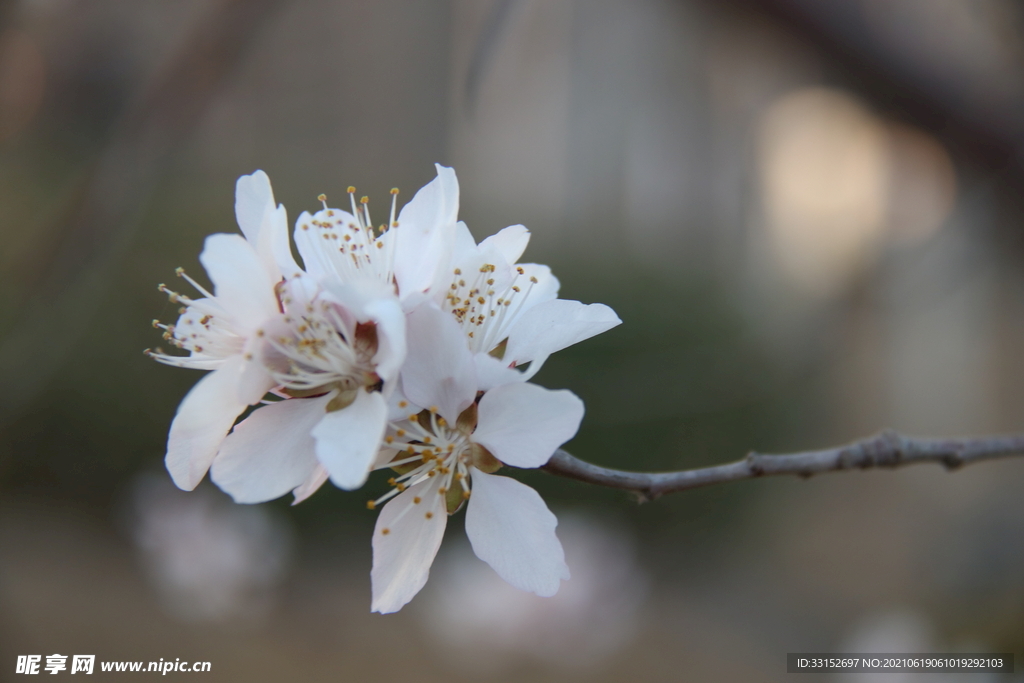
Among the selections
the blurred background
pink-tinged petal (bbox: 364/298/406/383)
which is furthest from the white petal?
the blurred background

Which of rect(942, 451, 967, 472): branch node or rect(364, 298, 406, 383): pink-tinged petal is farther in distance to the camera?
rect(942, 451, 967, 472): branch node

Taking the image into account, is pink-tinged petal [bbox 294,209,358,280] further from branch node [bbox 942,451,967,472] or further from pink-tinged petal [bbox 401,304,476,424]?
branch node [bbox 942,451,967,472]

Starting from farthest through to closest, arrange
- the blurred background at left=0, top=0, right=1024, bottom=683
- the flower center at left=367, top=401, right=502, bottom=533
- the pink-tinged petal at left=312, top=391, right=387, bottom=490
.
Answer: the blurred background at left=0, top=0, right=1024, bottom=683, the flower center at left=367, top=401, right=502, bottom=533, the pink-tinged petal at left=312, top=391, right=387, bottom=490

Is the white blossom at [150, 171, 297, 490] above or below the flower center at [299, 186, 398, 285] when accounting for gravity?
below

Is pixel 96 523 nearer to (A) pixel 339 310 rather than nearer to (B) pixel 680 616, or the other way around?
(B) pixel 680 616

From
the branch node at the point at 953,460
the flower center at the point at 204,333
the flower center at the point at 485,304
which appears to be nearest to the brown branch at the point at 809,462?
the branch node at the point at 953,460

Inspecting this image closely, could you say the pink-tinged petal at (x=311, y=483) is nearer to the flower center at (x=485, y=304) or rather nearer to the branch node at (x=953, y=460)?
the flower center at (x=485, y=304)

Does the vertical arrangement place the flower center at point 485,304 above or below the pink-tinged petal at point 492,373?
above

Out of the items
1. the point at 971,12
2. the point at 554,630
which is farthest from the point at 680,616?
the point at 971,12
